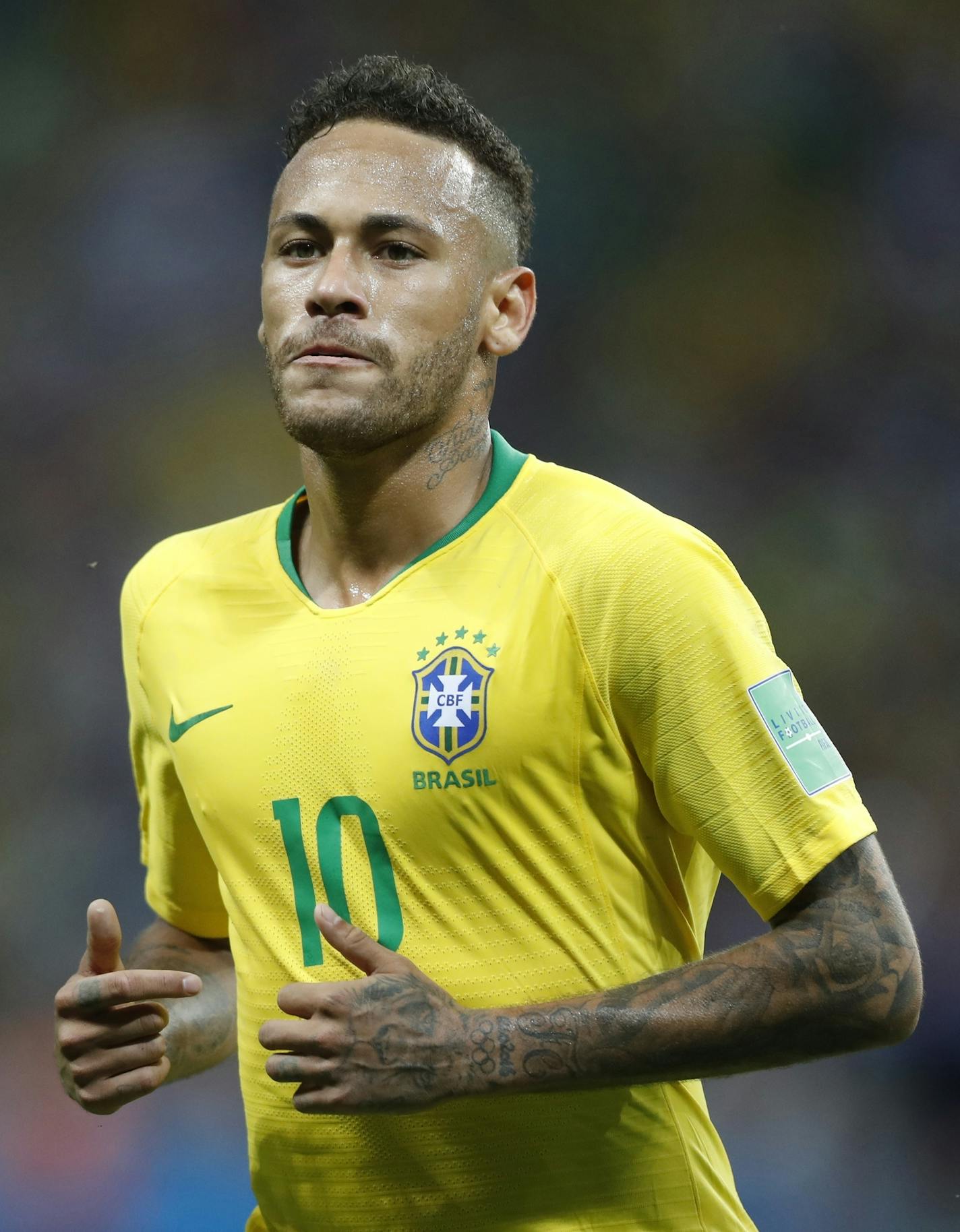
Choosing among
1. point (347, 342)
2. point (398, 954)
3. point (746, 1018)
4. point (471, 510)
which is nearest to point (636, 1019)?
point (746, 1018)

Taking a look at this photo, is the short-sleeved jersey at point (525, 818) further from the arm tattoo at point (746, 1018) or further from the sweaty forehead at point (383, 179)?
the sweaty forehead at point (383, 179)

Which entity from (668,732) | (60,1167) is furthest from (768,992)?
(60,1167)

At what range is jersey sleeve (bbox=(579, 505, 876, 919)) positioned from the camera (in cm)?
184

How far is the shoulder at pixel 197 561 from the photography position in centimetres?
237

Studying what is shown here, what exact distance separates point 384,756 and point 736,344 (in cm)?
326

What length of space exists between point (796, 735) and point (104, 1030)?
3.43 feet

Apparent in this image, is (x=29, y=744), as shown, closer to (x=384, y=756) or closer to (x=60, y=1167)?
(x=60, y=1167)

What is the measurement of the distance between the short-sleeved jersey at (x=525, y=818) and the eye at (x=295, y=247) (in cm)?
53

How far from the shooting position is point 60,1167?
4324 mm

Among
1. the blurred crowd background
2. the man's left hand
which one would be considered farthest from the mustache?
the blurred crowd background

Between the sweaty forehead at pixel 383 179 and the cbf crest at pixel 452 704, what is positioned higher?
the sweaty forehead at pixel 383 179

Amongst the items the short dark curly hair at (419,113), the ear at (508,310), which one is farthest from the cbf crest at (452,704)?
the short dark curly hair at (419,113)

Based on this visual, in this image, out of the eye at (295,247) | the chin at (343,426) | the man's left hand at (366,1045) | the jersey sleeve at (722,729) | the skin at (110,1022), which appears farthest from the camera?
the eye at (295,247)

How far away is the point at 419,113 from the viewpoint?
2.32 m
